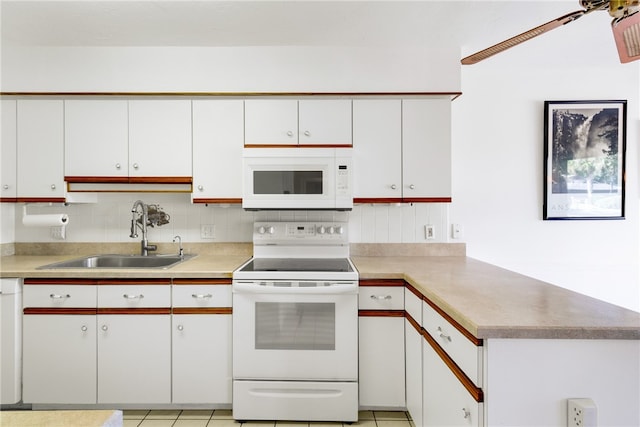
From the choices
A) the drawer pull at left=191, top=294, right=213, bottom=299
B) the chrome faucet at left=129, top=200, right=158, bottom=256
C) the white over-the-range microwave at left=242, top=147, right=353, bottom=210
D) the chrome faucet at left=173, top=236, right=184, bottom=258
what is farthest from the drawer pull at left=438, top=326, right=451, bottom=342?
the chrome faucet at left=129, top=200, right=158, bottom=256

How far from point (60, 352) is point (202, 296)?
0.87 meters

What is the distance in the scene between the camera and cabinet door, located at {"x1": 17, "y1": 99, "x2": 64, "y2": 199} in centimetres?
232

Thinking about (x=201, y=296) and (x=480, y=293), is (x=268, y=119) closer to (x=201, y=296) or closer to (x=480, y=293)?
(x=201, y=296)

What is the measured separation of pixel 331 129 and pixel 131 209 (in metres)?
1.59

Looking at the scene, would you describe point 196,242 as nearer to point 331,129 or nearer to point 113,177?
point 113,177

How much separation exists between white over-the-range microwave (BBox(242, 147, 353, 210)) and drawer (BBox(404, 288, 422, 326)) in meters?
0.66

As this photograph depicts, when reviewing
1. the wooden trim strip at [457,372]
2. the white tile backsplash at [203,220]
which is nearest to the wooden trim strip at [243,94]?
the white tile backsplash at [203,220]

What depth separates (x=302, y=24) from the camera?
204cm

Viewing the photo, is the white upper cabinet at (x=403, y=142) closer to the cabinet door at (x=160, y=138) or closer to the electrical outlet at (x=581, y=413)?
the cabinet door at (x=160, y=138)

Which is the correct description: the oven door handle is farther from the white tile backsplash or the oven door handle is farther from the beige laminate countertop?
the white tile backsplash

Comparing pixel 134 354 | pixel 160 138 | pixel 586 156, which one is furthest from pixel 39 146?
pixel 586 156

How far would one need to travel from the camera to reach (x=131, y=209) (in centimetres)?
262

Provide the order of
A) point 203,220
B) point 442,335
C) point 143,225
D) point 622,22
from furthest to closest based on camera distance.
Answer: point 203,220 < point 143,225 < point 442,335 < point 622,22

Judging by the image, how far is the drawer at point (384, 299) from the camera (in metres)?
2.01
